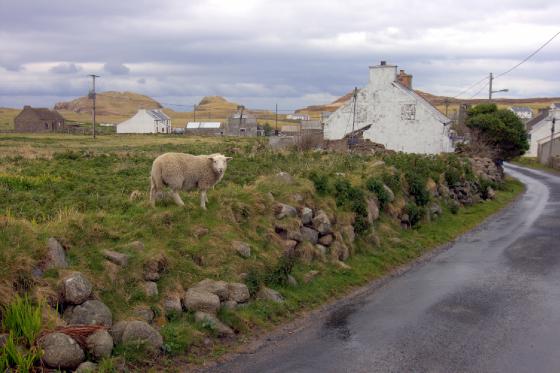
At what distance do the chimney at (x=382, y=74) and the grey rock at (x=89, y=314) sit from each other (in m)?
38.6

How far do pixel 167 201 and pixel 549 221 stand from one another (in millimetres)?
19798

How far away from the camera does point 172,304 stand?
1108 cm

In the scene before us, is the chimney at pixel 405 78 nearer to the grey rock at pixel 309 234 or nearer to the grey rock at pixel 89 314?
the grey rock at pixel 309 234

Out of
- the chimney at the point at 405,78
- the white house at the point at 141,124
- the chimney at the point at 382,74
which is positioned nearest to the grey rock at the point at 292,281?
the chimney at the point at 382,74

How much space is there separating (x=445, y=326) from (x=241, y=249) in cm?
499

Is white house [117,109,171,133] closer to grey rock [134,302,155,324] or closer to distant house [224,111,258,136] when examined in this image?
distant house [224,111,258,136]

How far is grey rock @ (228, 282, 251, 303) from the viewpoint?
40.2 feet

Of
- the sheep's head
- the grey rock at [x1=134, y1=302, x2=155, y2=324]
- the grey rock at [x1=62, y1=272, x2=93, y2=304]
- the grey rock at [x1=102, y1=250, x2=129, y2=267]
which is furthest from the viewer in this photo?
the sheep's head

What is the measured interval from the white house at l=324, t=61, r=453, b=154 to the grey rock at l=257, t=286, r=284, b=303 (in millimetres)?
33436

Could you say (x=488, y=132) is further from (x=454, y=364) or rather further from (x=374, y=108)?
(x=454, y=364)

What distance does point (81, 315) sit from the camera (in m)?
9.69

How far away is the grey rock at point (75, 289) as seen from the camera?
387 inches

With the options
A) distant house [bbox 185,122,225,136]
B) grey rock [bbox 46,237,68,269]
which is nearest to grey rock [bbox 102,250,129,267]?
grey rock [bbox 46,237,68,269]

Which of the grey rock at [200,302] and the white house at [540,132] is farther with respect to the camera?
the white house at [540,132]
